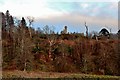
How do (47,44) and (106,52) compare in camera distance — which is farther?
(47,44)

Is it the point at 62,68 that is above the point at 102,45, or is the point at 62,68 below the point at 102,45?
below

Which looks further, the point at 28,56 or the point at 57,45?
the point at 57,45

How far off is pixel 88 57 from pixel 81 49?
1448 millimetres

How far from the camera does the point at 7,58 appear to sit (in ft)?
90.8

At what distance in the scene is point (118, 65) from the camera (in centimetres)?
2781

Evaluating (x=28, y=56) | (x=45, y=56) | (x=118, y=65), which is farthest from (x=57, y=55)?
(x=118, y=65)

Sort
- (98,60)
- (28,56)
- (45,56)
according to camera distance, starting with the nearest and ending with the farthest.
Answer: (28,56) < (98,60) < (45,56)

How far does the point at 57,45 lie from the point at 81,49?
269 cm

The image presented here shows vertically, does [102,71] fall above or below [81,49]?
below

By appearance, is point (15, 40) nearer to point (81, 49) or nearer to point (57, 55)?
point (57, 55)

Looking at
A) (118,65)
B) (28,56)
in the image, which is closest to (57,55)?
(28,56)

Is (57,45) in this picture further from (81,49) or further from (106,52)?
(106,52)

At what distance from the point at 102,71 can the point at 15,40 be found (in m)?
9.23

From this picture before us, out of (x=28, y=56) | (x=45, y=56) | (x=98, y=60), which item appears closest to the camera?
(x=28, y=56)
